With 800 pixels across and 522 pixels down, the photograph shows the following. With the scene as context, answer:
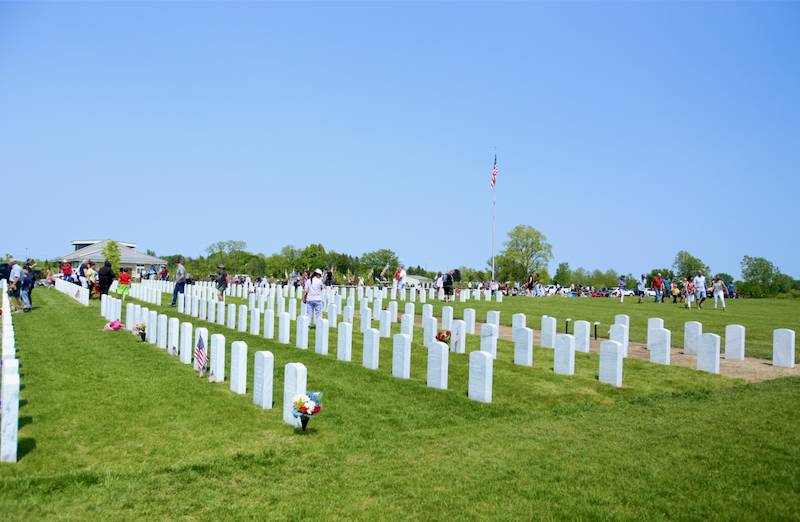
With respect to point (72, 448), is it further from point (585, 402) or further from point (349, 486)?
point (585, 402)

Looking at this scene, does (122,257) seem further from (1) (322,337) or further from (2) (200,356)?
(2) (200,356)

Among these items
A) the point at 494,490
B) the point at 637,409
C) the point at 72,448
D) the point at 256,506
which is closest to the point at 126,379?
the point at 72,448

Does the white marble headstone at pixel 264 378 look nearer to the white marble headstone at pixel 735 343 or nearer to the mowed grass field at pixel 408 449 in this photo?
the mowed grass field at pixel 408 449

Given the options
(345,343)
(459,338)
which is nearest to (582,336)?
(459,338)

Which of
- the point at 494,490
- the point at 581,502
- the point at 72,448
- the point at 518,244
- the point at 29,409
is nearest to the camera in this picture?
the point at 581,502

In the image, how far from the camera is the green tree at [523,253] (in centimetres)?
10519

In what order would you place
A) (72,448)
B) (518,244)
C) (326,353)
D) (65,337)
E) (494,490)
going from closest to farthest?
(494,490)
(72,448)
(326,353)
(65,337)
(518,244)

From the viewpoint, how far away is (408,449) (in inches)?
308

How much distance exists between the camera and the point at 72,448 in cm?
762

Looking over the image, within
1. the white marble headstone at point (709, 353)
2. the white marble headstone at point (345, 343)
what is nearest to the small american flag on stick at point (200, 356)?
the white marble headstone at point (345, 343)

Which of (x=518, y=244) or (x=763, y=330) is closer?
(x=763, y=330)

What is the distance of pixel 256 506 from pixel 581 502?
10.0 feet

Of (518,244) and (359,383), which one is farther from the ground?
(518,244)

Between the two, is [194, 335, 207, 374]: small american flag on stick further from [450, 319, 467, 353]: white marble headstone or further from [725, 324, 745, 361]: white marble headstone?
[725, 324, 745, 361]: white marble headstone
